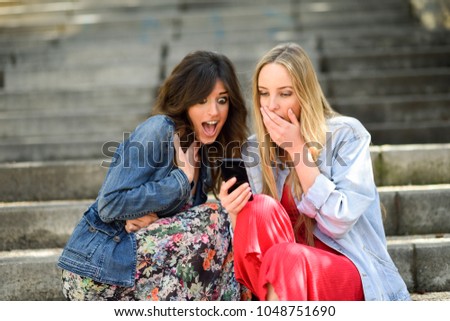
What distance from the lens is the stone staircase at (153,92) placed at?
3816mm

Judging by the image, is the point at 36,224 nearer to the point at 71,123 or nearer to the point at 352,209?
the point at 71,123

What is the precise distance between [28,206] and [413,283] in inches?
84.4

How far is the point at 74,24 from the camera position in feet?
23.3

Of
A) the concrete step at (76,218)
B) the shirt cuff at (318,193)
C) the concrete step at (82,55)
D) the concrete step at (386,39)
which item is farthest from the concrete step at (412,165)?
the concrete step at (82,55)

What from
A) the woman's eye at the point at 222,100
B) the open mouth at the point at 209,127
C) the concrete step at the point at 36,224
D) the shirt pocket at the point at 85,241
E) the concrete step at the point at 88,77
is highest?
the concrete step at the point at 88,77

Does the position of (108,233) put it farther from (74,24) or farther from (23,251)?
(74,24)

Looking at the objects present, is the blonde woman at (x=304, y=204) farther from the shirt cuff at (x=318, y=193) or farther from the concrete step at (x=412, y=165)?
the concrete step at (x=412, y=165)

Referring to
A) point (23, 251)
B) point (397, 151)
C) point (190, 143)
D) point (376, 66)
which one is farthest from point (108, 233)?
point (376, 66)

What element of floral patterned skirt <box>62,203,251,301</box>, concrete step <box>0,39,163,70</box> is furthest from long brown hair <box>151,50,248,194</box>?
concrete step <box>0,39,163,70</box>

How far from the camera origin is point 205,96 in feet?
10.6

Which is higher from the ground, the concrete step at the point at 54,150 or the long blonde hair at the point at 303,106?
the long blonde hair at the point at 303,106

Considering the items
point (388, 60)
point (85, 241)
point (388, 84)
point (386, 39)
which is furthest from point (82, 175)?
point (386, 39)

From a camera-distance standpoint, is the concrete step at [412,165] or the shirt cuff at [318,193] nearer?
A: the shirt cuff at [318,193]

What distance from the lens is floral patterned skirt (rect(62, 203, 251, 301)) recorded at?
291cm
